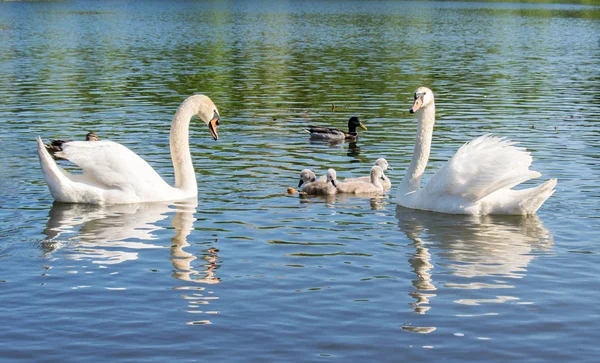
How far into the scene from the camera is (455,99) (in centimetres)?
3145

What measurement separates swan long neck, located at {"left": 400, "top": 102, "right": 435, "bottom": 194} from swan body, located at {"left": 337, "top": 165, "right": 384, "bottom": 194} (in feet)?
2.90

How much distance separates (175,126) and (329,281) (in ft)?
19.8

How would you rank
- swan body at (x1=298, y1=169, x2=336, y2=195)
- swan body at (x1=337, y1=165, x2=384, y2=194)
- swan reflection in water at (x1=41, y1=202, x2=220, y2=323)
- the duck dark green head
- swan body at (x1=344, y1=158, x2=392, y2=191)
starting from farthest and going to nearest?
the duck dark green head, swan body at (x1=344, y1=158, x2=392, y2=191), swan body at (x1=337, y1=165, x2=384, y2=194), swan body at (x1=298, y1=169, x2=336, y2=195), swan reflection in water at (x1=41, y1=202, x2=220, y2=323)

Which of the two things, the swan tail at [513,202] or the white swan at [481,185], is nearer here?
the white swan at [481,185]

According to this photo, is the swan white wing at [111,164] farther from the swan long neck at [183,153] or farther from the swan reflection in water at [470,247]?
the swan reflection in water at [470,247]

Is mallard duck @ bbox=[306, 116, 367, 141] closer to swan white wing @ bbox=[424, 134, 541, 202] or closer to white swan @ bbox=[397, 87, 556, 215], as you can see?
white swan @ bbox=[397, 87, 556, 215]

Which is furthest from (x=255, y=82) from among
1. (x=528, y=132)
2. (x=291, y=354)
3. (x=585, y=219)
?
(x=291, y=354)

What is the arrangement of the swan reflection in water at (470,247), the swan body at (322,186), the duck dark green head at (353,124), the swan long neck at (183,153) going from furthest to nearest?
the duck dark green head at (353,124), the swan body at (322,186), the swan long neck at (183,153), the swan reflection in water at (470,247)

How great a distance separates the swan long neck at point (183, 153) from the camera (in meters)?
16.0

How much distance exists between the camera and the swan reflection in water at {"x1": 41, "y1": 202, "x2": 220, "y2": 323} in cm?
1178

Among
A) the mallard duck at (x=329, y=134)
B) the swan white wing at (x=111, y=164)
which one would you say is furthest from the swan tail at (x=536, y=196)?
the mallard duck at (x=329, y=134)

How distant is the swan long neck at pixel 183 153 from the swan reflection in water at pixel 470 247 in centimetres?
339

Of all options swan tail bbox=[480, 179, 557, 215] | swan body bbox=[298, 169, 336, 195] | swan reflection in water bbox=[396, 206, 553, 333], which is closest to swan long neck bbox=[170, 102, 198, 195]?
swan body bbox=[298, 169, 336, 195]

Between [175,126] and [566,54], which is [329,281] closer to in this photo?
[175,126]
